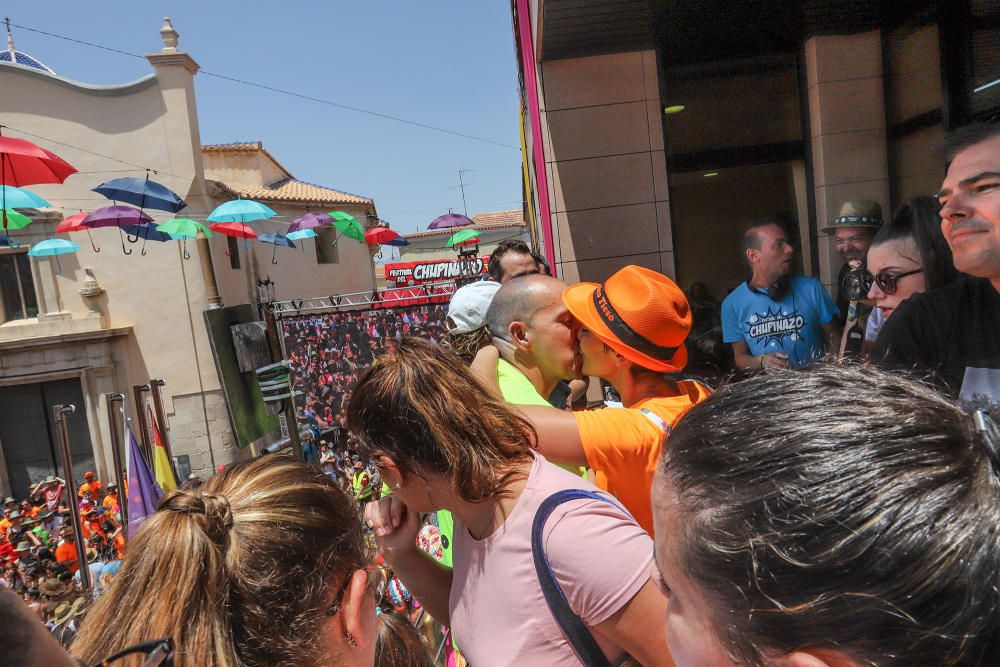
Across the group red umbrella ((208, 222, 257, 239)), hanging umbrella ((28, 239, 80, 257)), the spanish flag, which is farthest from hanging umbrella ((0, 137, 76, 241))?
red umbrella ((208, 222, 257, 239))

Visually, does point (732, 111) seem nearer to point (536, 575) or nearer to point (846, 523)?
point (536, 575)

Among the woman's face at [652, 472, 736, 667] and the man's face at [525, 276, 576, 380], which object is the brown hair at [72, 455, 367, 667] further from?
the man's face at [525, 276, 576, 380]

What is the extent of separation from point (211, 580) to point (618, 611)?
2.35ft

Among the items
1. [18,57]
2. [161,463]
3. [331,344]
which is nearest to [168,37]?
[18,57]

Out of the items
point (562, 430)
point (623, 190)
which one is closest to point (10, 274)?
point (623, 190)

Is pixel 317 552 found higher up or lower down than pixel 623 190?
lower down

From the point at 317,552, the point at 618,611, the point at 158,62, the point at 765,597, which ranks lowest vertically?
the point at 618,611

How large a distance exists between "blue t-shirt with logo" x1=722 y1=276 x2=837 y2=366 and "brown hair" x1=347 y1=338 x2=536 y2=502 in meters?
2.55

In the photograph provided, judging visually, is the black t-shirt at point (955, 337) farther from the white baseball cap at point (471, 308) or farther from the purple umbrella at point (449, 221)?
the purple umbrella at point (449, 221)

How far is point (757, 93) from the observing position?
5.68 metres

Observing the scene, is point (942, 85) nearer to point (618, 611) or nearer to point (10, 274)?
point (618, 611)

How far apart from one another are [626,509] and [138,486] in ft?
19.9

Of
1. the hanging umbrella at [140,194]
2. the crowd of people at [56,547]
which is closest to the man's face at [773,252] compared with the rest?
the crowd of people at [56,547]

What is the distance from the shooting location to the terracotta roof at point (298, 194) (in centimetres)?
2145
